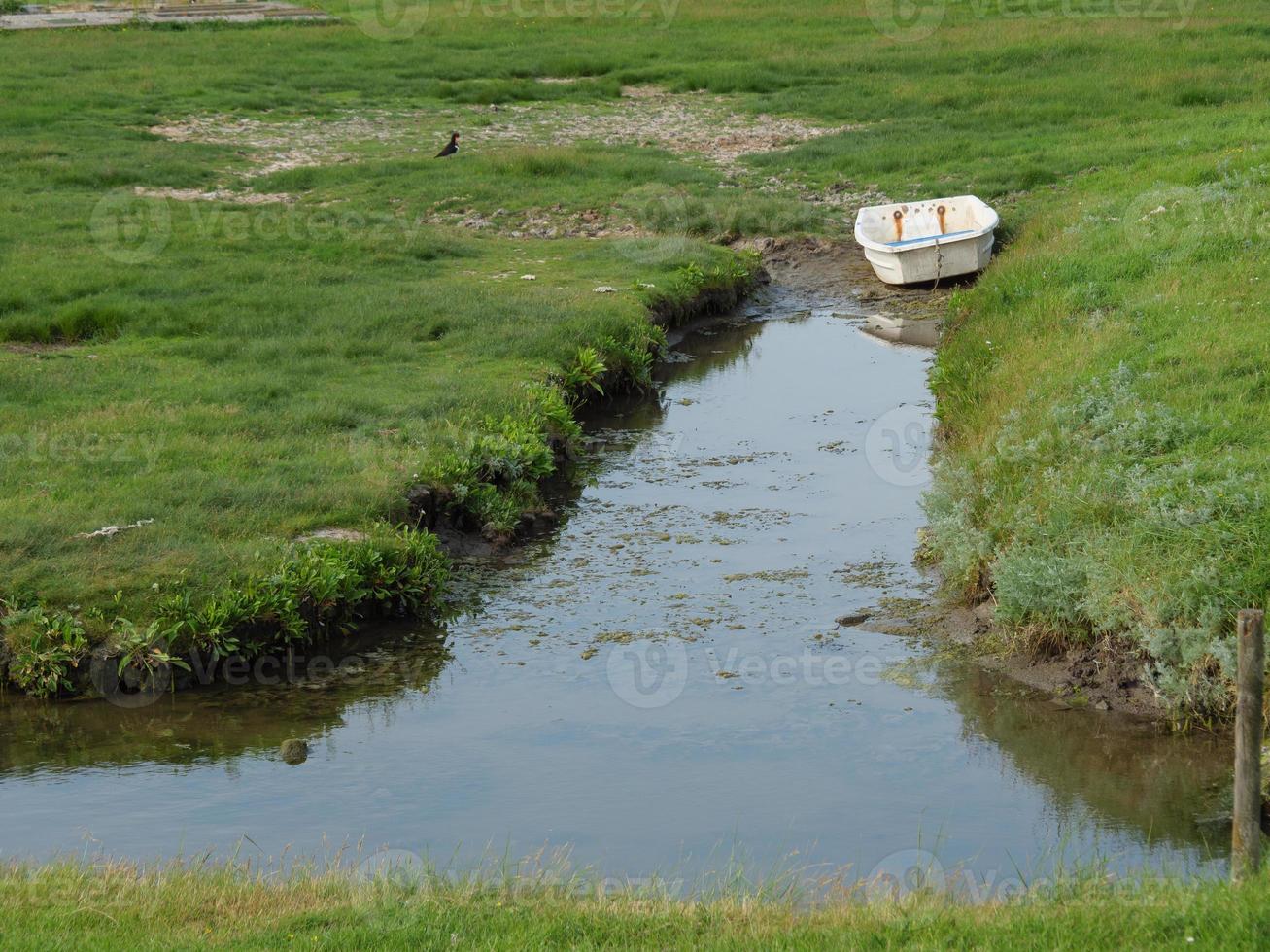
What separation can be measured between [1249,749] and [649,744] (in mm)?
4593

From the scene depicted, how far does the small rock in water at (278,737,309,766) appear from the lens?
10461 millimetres

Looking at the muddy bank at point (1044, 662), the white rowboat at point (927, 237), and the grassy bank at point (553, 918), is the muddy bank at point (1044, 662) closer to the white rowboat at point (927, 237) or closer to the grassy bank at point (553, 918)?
the grassy bank at point (553, 918)

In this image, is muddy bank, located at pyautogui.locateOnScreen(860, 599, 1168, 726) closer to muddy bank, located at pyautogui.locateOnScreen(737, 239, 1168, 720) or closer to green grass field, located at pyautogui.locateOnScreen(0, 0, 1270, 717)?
muddy bank, located at pyautogui.locateOnScreen(737, 239, 1168, 720)

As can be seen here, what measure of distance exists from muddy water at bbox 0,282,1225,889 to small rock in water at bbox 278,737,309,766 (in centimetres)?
10

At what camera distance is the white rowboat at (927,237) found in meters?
25.0

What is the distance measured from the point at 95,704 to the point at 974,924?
291 inches

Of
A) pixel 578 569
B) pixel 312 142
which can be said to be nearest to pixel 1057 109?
pixel 312 142

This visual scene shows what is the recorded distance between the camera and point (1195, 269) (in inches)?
720

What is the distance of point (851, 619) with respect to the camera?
42.2 feet

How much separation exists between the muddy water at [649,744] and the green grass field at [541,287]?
851mm

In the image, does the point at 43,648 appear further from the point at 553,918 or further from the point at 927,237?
the point at 927,237

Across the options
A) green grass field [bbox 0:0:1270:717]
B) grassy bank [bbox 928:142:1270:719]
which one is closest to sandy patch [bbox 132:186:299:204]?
green grass field [bbox 0:0:1270:717]

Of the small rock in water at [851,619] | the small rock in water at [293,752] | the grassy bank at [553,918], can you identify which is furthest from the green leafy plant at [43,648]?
the small rock in water at [851,619]

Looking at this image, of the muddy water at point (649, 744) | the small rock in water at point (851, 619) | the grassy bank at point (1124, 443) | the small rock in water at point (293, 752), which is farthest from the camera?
the small rock in water at point (851, 619)
